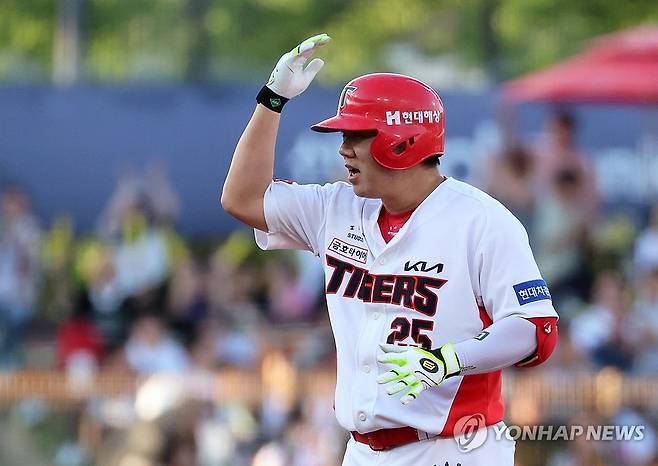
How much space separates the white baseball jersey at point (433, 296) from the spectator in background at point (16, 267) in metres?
7.51

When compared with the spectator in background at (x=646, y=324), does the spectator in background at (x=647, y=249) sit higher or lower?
higher

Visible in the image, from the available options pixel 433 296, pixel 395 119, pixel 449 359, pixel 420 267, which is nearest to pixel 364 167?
pixel 395 119

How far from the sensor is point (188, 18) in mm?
14133

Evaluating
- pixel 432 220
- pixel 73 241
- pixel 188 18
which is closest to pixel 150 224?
pixel 73 241

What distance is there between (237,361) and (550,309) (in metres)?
6.94

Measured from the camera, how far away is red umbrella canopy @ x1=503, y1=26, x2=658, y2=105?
12.0 m

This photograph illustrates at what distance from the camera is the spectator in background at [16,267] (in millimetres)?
11547

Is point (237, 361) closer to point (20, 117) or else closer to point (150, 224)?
point (150, 224)

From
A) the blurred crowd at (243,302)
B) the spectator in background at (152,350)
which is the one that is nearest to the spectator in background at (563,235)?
the blurred crowd at (243,302)

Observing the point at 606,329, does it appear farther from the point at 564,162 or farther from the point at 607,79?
the point at 607,79

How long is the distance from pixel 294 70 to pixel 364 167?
45 cm

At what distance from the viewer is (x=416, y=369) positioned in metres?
4.02

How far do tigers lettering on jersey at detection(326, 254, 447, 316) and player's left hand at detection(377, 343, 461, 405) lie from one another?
0.84 ft

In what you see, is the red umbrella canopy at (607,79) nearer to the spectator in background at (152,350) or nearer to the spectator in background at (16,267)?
the spectator in background at (152,350)
